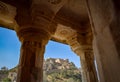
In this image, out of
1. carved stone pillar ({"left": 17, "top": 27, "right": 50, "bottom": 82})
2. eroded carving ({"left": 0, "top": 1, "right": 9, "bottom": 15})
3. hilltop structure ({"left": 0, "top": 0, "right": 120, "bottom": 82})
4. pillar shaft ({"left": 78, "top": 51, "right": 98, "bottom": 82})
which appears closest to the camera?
hilltop structure ({"left": 0, "top": 0, "right": 120, "bottom": 82})

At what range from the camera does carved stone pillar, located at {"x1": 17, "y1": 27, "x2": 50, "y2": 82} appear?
2915 millimetres

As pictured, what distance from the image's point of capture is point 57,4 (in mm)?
3646

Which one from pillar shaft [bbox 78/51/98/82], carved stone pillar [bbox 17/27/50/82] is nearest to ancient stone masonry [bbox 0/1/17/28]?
carved stone pillar [bbox 17/27/50/82]

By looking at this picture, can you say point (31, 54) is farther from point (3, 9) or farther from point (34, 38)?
point (3, 9)

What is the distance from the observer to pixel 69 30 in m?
4.67

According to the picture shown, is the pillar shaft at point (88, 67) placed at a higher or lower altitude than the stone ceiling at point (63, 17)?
lower

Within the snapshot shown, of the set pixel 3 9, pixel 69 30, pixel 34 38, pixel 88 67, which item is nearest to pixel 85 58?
pixel 88 67

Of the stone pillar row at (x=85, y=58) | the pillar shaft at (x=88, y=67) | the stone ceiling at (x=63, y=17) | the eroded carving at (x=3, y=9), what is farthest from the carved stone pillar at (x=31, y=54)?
the pillar shaft at (x=88, y=67)

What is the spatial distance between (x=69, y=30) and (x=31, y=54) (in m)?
1.95

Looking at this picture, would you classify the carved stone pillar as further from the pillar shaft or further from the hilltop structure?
the pillar shaft

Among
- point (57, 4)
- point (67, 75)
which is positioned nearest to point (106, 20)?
point (57, 4)

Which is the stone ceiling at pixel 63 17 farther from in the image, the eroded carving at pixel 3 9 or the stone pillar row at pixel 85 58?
the stone pillar row at pixel 85 58

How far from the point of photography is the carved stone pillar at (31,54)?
2915 millimetres

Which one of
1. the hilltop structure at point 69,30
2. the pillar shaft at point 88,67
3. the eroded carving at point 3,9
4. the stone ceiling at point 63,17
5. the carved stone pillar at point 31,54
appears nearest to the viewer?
the hilltop structure at point 69,30
